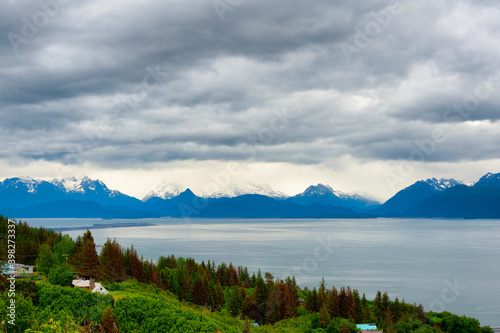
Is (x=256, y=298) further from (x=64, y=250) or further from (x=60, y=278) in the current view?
(x=64, y=250)

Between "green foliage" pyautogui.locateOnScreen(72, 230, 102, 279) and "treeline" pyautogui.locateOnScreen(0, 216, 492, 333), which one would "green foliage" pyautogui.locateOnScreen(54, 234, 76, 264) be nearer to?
"treeline" pyautogui.locateOnScreen(0, 216, 492, 333)

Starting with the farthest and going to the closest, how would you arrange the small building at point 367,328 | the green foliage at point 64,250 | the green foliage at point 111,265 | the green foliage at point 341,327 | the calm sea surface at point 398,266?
the calm sea surface at point 398,266 → the green foliage at point 64,250 → the green foliage at point 111,265 → the small building at point 367,328 → the green foliage at point 341,327

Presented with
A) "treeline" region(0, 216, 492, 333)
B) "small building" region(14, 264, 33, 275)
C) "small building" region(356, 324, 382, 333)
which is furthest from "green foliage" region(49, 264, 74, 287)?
"small building" region(356, 324, 382, 333)

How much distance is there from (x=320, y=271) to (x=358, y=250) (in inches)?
2017

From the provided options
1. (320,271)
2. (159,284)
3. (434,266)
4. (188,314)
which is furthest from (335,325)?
(434,266)

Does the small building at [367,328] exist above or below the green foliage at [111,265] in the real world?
below

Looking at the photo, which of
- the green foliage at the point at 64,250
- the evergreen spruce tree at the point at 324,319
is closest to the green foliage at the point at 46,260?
the green foliage at the point at 64,250

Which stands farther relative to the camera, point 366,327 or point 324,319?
point 324,319

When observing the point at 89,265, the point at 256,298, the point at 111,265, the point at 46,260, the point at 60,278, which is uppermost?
the point at 46,260

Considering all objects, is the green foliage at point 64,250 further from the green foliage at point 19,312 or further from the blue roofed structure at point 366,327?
the blue roofed structure at point 366,327

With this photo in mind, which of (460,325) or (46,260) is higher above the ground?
(46,260)

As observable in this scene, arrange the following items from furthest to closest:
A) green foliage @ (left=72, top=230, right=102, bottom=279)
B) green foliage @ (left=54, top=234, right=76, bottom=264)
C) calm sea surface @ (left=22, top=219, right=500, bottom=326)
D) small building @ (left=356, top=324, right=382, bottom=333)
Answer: calm sea surface @ (left=22, top=219, right=500, bottom=326), green foliage @ (left=54, top=234, right=76, bottom=264), green foliage @ (left=72, top=230, right=102, bottom=279), small building @ (left=356, top=324, right=382, bottom=333)

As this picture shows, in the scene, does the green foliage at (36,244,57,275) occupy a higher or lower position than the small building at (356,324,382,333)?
higher

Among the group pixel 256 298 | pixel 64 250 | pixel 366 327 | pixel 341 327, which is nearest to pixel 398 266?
pixel 256 298
